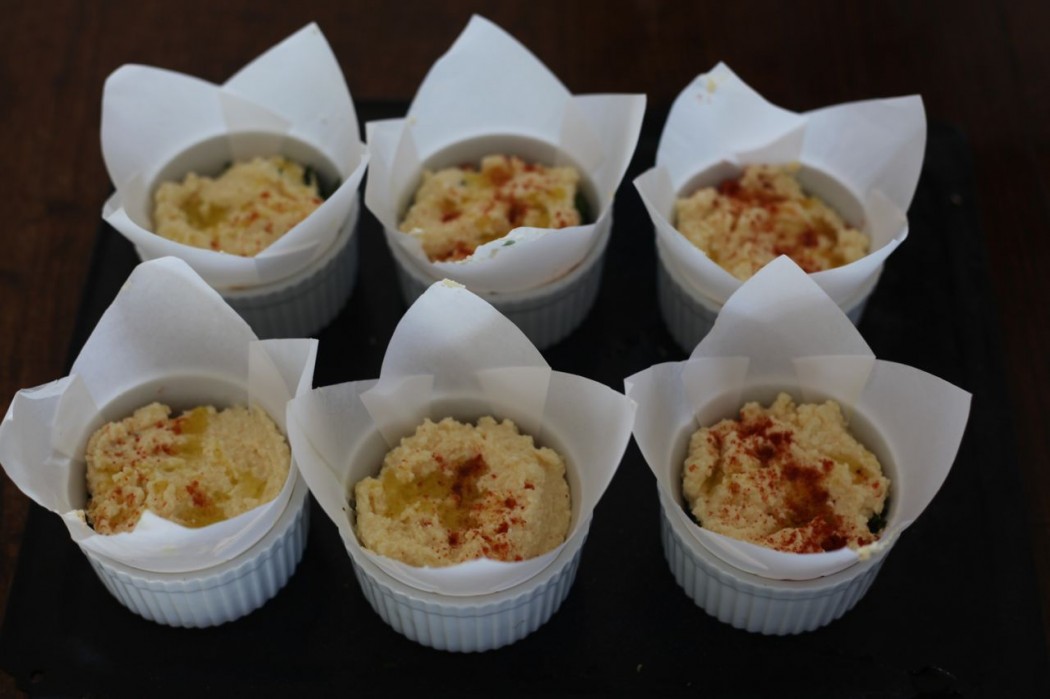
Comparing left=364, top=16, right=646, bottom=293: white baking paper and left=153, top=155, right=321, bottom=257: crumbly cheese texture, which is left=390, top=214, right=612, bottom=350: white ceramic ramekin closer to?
left=364, top=16, right=646, bottom=293: white baking paper

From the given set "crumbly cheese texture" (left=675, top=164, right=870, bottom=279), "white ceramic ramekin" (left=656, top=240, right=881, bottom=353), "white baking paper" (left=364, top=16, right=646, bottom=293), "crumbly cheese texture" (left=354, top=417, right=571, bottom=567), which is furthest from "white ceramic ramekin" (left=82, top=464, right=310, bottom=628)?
"crumbly cheese texture" (left=675, top=164, right=870, bottom=279)

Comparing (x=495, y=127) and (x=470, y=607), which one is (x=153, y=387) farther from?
(x=495, y=127)

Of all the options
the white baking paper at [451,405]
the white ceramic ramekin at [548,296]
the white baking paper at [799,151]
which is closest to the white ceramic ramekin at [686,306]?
the white baking paper at [799,151]

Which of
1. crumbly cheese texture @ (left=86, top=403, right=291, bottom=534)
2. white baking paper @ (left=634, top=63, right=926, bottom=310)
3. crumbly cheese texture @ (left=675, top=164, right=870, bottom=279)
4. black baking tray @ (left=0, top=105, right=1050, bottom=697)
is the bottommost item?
black baking tray @ (left=0, top=105, right=1050, bottom=697)

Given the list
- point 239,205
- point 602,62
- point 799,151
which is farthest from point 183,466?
point 602,62

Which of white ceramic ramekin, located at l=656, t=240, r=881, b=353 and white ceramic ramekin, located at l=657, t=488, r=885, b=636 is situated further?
white ceramic ramekin, located at l=656, t=240, r=881, b=353

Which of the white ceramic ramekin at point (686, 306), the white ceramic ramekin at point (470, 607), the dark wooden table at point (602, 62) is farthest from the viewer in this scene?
the dark wooden table at point (602, 62)

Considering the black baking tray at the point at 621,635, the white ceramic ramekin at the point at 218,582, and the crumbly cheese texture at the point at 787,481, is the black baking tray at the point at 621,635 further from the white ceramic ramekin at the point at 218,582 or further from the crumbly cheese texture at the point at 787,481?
the crumbly cheese texture at the point at 787,481
